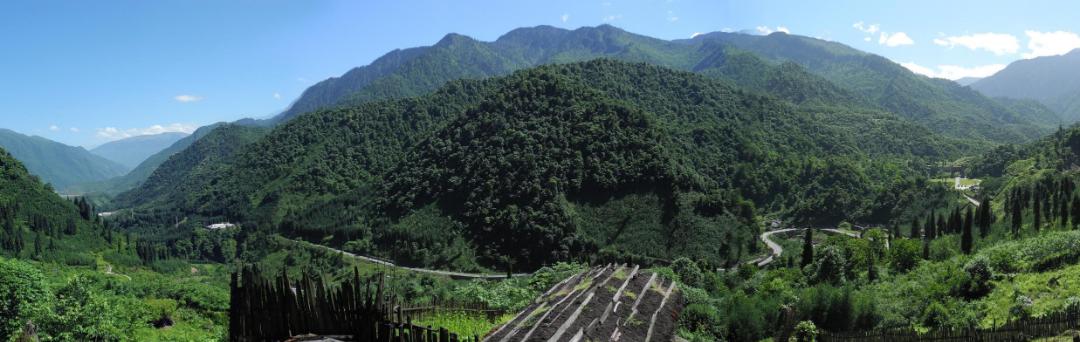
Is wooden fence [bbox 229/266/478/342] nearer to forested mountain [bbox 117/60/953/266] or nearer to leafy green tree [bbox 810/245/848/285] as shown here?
leafy green tree [bbox 810/245/848/285]

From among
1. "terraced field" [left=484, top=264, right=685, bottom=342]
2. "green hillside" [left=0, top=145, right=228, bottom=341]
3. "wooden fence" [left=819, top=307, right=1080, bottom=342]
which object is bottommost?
"green hillside" [left=0, top=145, right=228, bottom=341]

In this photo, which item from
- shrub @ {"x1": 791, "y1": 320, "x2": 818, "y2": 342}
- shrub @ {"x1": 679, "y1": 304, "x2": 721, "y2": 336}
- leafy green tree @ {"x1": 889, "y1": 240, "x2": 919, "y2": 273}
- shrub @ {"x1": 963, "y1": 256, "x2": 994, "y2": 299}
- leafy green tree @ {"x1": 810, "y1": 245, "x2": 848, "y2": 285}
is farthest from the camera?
leafy green tree @ {"x1": 889, "y1": 240, "x2": 919, "y2": 273}

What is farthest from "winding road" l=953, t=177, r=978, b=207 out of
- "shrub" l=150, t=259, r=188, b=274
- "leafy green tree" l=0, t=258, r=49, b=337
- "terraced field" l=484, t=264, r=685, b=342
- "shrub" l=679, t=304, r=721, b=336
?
"shrub" l=150, t=259, r=188, b=274

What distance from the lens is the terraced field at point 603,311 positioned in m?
10.4

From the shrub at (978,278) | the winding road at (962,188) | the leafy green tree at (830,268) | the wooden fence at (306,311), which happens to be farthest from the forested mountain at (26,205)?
the winding road at (962,188)

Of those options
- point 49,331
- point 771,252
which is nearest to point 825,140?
point 771,252

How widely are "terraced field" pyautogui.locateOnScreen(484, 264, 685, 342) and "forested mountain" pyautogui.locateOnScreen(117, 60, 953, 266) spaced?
2890 inches

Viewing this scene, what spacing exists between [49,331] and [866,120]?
215802 mm

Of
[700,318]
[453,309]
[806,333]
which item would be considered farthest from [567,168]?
[453,309]

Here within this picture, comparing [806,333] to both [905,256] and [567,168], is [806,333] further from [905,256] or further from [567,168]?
[567,168]

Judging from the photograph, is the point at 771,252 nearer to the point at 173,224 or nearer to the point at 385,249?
the point at 385,249

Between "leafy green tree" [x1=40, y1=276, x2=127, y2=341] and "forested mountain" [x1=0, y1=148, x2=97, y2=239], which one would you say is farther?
Result: "forested mountain" [x1=0, y1=148, x2=97, y2=239]

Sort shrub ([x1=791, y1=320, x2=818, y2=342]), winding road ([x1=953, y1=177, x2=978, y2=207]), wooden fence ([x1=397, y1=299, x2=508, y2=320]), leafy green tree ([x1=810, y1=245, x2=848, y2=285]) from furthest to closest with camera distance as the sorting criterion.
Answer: winding road ([x1=953, y1=177, x2=978, y2=207]), leafy green tree ([x1=810, y1=245, x2=848, y2=285]), shrub ([x1=791, y1=320, x2=818, y2=342]), wooden fence ([x1=397, y1=299, x2=508, y2=320])

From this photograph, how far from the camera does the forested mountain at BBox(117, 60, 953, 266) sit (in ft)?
314
